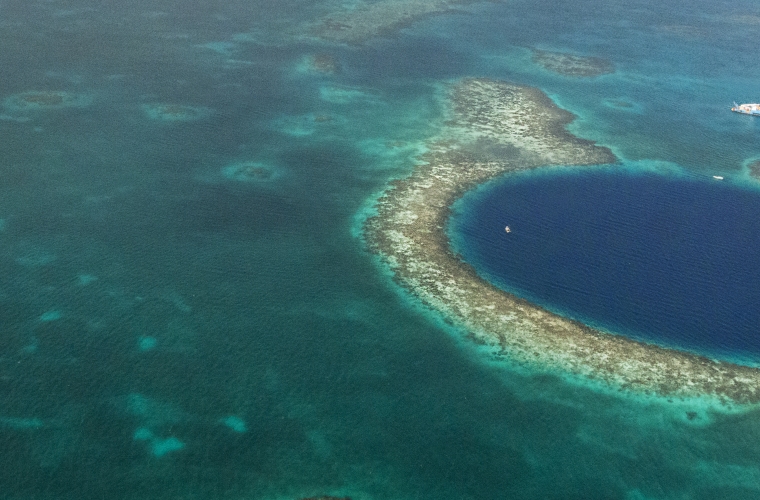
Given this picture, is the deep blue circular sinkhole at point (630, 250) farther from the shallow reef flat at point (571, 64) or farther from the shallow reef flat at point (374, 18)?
the shallow reef flat at point (374, 18)

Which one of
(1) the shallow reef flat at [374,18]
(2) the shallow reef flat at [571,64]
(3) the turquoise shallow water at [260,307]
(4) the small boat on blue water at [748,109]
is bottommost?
(3) the turquoise shallow water at [260,307]

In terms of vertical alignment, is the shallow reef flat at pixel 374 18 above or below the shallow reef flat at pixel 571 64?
above

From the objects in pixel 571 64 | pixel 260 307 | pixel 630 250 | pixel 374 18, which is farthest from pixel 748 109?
pixel 260 307

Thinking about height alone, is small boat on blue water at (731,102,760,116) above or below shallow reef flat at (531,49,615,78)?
below

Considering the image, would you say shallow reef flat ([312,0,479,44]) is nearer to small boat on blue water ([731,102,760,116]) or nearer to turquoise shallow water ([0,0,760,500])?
turquoise shallow water ([0,0,760,500])

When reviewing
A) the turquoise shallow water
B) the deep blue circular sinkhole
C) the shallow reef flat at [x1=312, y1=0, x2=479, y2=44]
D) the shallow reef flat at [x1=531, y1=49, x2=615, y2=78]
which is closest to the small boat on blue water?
the turquoise shallow water

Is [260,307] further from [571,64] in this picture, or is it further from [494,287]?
[571,64]

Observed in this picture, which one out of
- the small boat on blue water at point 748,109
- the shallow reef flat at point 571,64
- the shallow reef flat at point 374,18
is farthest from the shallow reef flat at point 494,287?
the shallow reef flat at point 374,18
